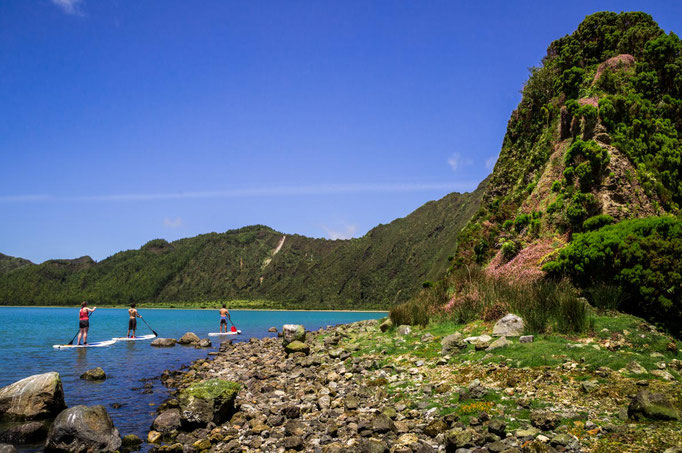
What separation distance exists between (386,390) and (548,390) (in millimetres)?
4167

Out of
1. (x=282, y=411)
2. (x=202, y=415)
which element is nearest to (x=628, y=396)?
(x=282, y=411)

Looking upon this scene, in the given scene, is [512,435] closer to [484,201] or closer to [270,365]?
[270,365]

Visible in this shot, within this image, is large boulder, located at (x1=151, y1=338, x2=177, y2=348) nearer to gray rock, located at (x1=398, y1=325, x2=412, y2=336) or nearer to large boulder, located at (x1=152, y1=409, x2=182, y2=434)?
gray rock, located at (x1=398, y1=325, x2=412, y2=336)

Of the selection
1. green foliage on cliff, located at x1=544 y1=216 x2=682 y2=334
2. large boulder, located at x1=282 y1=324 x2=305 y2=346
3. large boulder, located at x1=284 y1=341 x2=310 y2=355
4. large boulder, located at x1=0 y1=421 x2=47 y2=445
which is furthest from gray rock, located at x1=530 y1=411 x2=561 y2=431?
large boulder, located at x1=282 y1=324 x2=305 y2=346

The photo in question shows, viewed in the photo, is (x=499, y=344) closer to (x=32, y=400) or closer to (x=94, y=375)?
(x=32, y=400)

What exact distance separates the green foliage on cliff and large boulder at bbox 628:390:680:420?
6.56 meters

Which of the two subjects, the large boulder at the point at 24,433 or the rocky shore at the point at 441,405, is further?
the large boulder at the point at 24,433

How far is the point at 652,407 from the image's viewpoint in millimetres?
6434

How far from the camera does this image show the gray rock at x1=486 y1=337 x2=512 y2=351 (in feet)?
38.0

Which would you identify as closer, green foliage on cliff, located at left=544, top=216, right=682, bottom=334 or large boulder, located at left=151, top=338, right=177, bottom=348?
green foliage on cliff, located at left=544, top=216, right=682, bottom=334

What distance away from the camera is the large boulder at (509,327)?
41.2 feet

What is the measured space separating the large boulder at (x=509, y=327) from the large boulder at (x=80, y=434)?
11.2 metres

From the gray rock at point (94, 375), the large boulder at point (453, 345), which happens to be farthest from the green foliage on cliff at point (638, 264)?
the gray rock at point (94, 375)

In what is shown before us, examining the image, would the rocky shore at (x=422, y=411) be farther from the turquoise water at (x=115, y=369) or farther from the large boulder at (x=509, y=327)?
the turquoise water at (x=115, y=369)
